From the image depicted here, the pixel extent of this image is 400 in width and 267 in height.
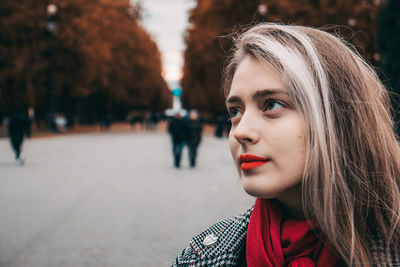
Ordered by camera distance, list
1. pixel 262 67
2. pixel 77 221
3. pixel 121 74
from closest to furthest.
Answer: pixel 262 67
pixel 77 221
pixel 121 74

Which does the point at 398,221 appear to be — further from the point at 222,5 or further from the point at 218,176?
the point at 222,5

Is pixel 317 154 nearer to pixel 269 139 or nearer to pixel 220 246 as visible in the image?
pixel 269 139

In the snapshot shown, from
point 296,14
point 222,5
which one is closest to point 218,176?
point 296,14

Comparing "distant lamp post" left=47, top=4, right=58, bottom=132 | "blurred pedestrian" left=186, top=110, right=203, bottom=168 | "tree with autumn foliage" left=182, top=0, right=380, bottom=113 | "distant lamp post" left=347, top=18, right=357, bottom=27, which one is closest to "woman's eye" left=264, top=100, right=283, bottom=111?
"blurred pedestrian" left=186, top=110, right=203, bottom=168

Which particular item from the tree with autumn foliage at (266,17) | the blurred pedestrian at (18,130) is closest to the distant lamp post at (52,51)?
the tree with autumn foliage at (266,17)

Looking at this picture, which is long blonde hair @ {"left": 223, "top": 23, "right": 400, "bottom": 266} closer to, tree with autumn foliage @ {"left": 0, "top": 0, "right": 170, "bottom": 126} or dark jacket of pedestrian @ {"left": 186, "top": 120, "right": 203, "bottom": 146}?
dark jacket of pedestrian @ {"left": 186, "top": 120, "right": 203, "bottom": 146}

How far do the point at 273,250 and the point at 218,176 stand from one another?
36.3 feet

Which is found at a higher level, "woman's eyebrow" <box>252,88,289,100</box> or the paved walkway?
"woman's eyebrow" <box>252,88,289,100</box>

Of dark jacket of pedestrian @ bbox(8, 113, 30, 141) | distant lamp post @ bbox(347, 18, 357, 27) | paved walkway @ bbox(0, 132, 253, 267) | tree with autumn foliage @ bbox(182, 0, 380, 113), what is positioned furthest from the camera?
tree with autumn foliage @ bbox(182, 0, 380, 113)

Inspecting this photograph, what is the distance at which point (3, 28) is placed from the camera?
30.4 meters

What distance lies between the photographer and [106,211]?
7461 millimetres

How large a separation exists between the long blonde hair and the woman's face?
0.10 feet

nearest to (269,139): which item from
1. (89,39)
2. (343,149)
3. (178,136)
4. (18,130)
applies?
(343,149)

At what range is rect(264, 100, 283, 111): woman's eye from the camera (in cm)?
128
